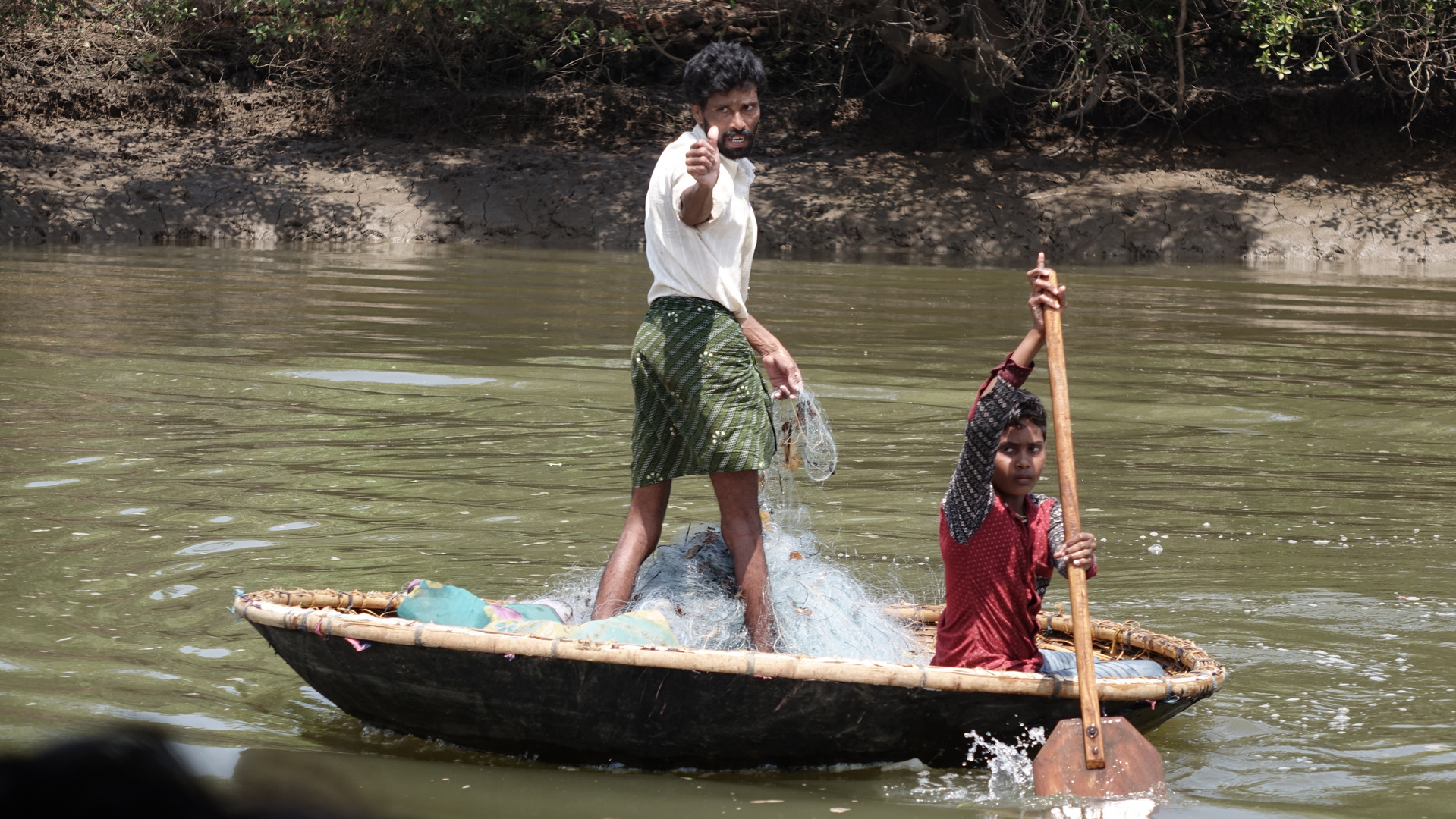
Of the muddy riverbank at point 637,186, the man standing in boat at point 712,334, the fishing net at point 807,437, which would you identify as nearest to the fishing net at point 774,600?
the man standing in boat at point 712,334

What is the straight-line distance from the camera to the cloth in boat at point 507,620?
3.79m

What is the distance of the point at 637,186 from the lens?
59.1ft

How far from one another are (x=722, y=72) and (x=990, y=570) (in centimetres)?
144

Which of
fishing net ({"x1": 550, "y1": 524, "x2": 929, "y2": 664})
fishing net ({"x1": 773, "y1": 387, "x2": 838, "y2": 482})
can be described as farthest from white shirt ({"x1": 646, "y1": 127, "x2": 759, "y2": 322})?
fishing net ({"x1": 550, "y1": 524, "x2": 929, "y2": 664})

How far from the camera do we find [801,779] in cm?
365

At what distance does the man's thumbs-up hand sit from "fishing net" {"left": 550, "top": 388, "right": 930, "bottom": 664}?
0.92 meters

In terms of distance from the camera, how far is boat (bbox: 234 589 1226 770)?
3.43 meters

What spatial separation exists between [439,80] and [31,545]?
1590 centimetres

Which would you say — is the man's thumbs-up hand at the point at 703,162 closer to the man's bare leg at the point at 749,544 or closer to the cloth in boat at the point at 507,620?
the man's bare leg at the point at 749,544

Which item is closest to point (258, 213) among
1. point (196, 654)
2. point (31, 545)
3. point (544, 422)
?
point (544, 422)

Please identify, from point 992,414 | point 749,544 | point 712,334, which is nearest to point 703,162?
point 712,334

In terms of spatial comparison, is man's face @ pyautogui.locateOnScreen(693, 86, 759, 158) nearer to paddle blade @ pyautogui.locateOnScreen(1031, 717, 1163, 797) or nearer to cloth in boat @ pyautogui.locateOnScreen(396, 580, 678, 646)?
cloth in boat @ pyautogui.locateOnScreen(396, 580, 678, 646)

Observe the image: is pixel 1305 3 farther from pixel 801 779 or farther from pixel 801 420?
pixel 801 779

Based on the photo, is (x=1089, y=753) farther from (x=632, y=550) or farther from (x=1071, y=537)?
(x=632, y=550)
